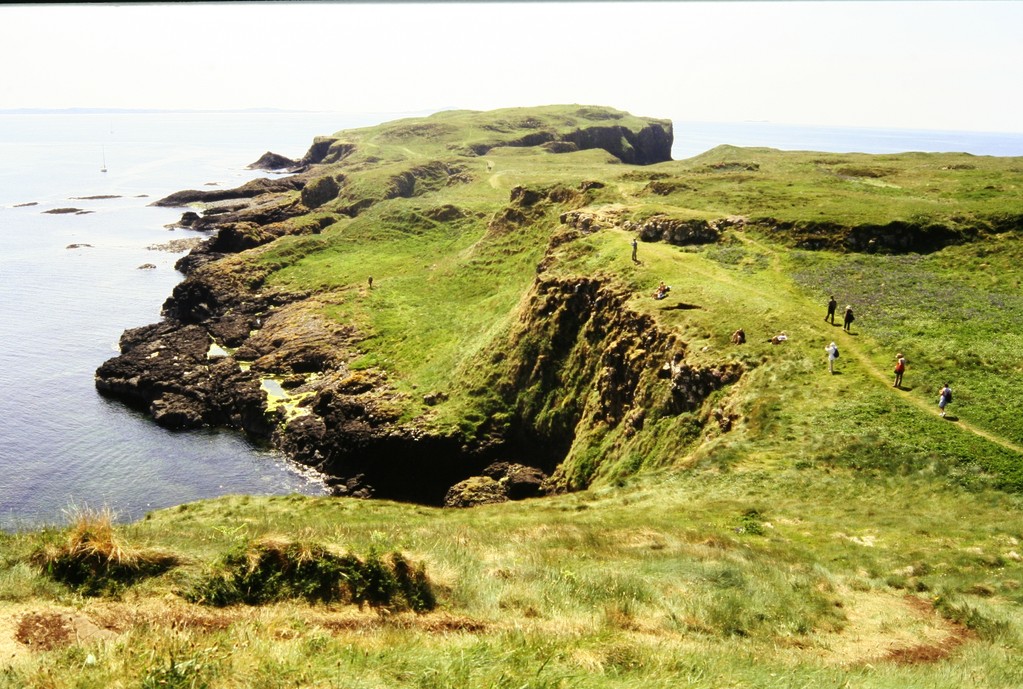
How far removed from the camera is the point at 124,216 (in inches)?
6639

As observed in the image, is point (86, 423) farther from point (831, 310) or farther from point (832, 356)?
point (831, 310)

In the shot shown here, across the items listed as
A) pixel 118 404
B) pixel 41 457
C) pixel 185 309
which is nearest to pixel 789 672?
pixel 41 457

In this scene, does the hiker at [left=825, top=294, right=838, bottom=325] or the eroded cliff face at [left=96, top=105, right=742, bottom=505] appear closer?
the hiker at [left=825, top=294, right=838, bottom=325]

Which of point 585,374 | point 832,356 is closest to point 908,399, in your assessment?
point 832,356

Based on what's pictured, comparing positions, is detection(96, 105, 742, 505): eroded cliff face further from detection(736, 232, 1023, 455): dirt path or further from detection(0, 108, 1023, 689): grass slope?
detection(736, 232, 1023, 455): dirt path

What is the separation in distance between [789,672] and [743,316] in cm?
3144

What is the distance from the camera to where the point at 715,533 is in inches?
933

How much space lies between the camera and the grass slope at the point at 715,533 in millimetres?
10758

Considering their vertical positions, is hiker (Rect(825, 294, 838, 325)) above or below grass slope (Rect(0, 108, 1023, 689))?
above

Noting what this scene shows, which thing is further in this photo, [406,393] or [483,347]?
[483,347]

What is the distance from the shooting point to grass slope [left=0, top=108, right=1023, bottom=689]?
1076 cm

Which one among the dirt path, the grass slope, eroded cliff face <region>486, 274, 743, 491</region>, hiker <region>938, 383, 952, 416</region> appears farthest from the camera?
eroded cliff face <region>486, 274, 743, 491</region>

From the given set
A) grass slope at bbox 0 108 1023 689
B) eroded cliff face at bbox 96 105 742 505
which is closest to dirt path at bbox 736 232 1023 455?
grass slope at bbox 0 108 1023 689

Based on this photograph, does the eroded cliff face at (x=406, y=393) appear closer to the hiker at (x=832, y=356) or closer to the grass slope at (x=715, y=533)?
the grass slope at (x=715, y=533)
